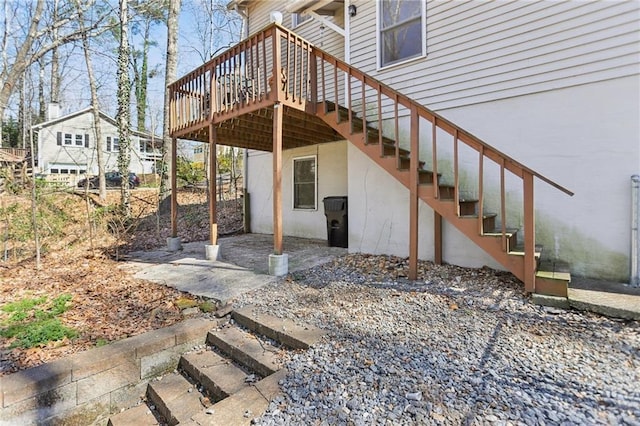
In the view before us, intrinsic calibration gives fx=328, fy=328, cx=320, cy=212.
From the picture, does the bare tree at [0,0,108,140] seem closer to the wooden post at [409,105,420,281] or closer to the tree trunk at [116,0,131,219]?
the tree trunk at [116,0,131,219]

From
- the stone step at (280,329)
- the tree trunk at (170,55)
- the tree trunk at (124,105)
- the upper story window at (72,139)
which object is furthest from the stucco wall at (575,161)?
the upper story window at (72,139)

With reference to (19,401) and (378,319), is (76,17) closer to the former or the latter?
(19,401)

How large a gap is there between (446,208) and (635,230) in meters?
1.82

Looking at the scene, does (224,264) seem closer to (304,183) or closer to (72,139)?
(304,183)

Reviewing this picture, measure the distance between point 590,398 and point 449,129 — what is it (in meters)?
2.74

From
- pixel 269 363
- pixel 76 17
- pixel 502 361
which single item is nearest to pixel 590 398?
pixel 502 361

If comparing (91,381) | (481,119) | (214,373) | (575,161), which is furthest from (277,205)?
(575,161)

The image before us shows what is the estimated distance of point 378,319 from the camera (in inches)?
115

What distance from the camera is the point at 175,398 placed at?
2.44 metres

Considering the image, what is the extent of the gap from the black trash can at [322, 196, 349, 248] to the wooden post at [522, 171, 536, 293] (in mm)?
3283

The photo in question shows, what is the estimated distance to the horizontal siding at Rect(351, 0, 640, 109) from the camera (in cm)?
350

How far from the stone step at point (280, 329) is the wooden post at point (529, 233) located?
6.83 feet

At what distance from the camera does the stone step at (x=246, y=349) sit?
248 centimetres

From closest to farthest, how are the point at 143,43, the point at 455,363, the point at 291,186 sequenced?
the point at 455,363 → the point at 291,186 → the point at 143,43
